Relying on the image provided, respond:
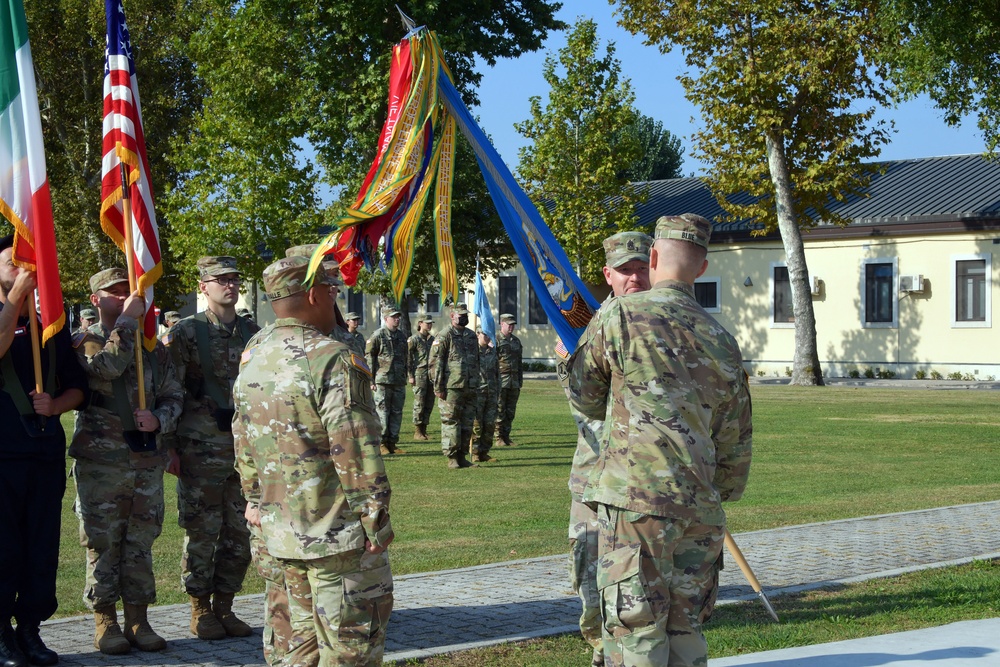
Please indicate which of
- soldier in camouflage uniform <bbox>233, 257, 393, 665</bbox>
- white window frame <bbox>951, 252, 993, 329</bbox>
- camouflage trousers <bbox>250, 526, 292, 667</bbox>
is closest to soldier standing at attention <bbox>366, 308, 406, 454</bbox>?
camouflage trousers <bbox>250, 526, 292, 667</bbox>

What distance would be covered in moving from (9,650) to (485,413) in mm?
11454

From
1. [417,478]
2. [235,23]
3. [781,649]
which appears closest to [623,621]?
[781,649]

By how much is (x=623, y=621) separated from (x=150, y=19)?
47.3 m

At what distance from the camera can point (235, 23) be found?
40250mm

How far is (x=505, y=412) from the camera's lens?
20.0 meters

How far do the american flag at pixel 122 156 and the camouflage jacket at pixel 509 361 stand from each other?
41.3ft

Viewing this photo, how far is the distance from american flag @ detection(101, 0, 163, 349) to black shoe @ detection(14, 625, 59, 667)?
218 cm

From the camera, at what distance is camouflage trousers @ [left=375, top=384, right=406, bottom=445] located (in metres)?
18.8

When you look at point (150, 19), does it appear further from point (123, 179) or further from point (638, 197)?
point (123, 179)

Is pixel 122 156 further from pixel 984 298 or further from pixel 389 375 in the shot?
pixel 984 298

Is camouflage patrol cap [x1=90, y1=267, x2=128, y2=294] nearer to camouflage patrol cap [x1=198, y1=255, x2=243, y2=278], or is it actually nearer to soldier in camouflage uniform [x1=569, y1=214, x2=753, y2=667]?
camouflage patrol cap [x1=198, y1=255, x2=243, y2=278]

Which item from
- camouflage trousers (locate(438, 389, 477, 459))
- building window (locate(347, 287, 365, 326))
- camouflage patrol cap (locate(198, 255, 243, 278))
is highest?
building window (locate(347, 287, 365, 326))

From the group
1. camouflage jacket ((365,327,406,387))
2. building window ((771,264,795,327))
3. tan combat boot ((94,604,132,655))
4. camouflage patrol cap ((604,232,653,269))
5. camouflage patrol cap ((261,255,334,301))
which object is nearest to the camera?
camouflage patrol cap ((261,255,334,301))

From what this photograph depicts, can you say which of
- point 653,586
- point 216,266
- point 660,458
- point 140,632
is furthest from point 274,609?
point 216,266
